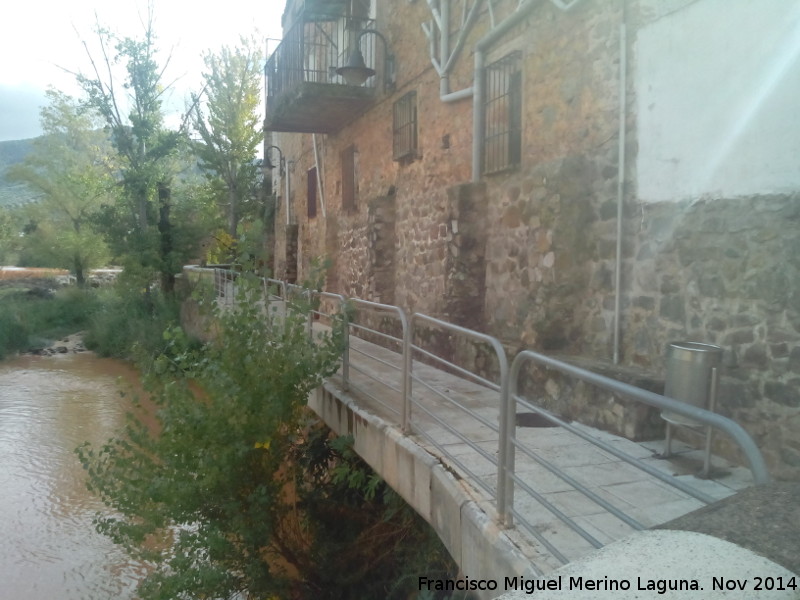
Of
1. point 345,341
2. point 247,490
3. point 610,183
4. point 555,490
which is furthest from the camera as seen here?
point 345,341

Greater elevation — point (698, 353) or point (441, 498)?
point (698, 353)

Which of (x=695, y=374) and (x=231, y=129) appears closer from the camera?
(x=695, y=374)

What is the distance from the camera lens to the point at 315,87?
30.4 feet

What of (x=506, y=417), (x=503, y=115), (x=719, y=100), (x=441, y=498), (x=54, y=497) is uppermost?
(x=503, y=115)

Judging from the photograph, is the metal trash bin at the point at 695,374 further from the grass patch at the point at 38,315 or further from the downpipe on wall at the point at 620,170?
the grass patch at the point at 38,315

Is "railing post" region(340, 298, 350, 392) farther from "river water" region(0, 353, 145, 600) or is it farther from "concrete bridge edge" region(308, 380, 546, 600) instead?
"river water" region(0, 353, 145, 600)

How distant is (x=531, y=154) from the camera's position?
5746 mm

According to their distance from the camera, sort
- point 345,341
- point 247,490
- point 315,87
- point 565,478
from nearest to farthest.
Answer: point 565,478
point 247,490
point 345,341
point 315,87

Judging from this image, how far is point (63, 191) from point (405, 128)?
77.8ft

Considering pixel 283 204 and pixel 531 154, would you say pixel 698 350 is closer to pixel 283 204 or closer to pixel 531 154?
pixel 531 154

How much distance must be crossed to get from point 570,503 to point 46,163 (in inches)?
1247

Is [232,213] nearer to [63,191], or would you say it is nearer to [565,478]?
[63,191]

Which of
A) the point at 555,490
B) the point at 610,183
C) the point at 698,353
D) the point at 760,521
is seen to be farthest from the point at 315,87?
the point at 760,521

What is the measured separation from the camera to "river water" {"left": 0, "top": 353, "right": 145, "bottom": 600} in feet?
22.5
